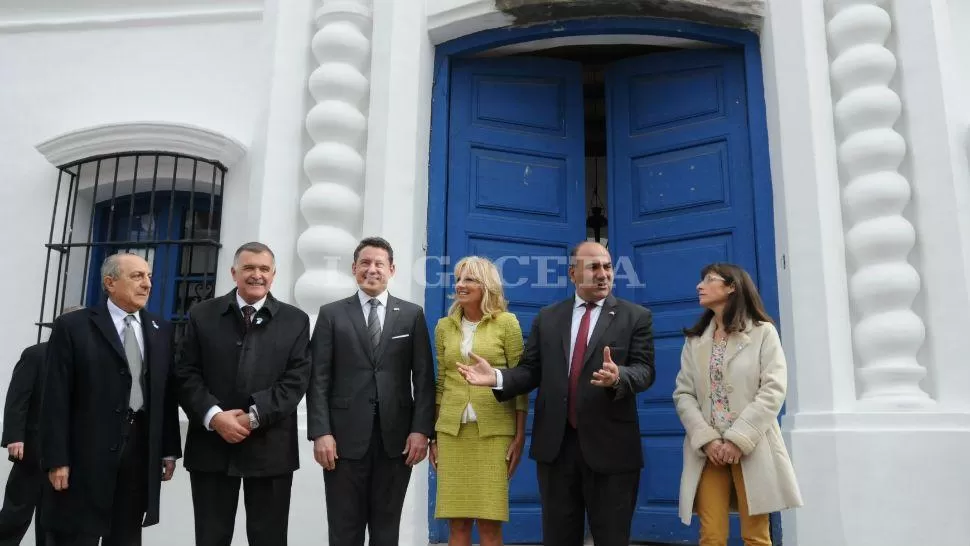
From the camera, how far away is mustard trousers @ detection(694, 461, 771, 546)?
3.04 m

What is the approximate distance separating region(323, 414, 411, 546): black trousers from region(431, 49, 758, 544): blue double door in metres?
1.55

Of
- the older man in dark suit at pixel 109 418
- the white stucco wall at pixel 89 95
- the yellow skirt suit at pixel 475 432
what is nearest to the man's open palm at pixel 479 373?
the yellow skirt suit at pixel 475 432

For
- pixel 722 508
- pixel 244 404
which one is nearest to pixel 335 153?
pixel 244 404

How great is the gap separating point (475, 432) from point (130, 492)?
4.44ft

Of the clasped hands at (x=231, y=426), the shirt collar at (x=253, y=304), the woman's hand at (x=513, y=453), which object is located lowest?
the woman's hand at (x=513, y=453)

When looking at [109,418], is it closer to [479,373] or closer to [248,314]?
[248,314]

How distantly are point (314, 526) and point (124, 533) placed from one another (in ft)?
4.21

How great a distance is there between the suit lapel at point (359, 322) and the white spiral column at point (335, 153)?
1203 millimetres

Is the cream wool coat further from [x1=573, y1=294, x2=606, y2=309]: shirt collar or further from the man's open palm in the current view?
the man's open palm

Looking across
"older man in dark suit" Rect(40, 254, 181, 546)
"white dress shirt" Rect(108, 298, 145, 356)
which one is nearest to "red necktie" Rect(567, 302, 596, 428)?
"older man in dark suit" Rect(40, 254, 181, 546)

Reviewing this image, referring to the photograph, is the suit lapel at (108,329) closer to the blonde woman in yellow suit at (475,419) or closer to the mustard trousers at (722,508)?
the blonde woman in yellow suit at (475,419)

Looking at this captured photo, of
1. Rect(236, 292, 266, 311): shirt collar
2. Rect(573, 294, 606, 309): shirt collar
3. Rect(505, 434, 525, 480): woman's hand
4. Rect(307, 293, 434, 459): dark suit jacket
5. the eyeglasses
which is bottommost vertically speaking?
Rect(505, 434, 525, 480): woman's hand

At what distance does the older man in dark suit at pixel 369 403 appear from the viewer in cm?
306

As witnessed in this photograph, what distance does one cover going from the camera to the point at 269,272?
10.7 ft
